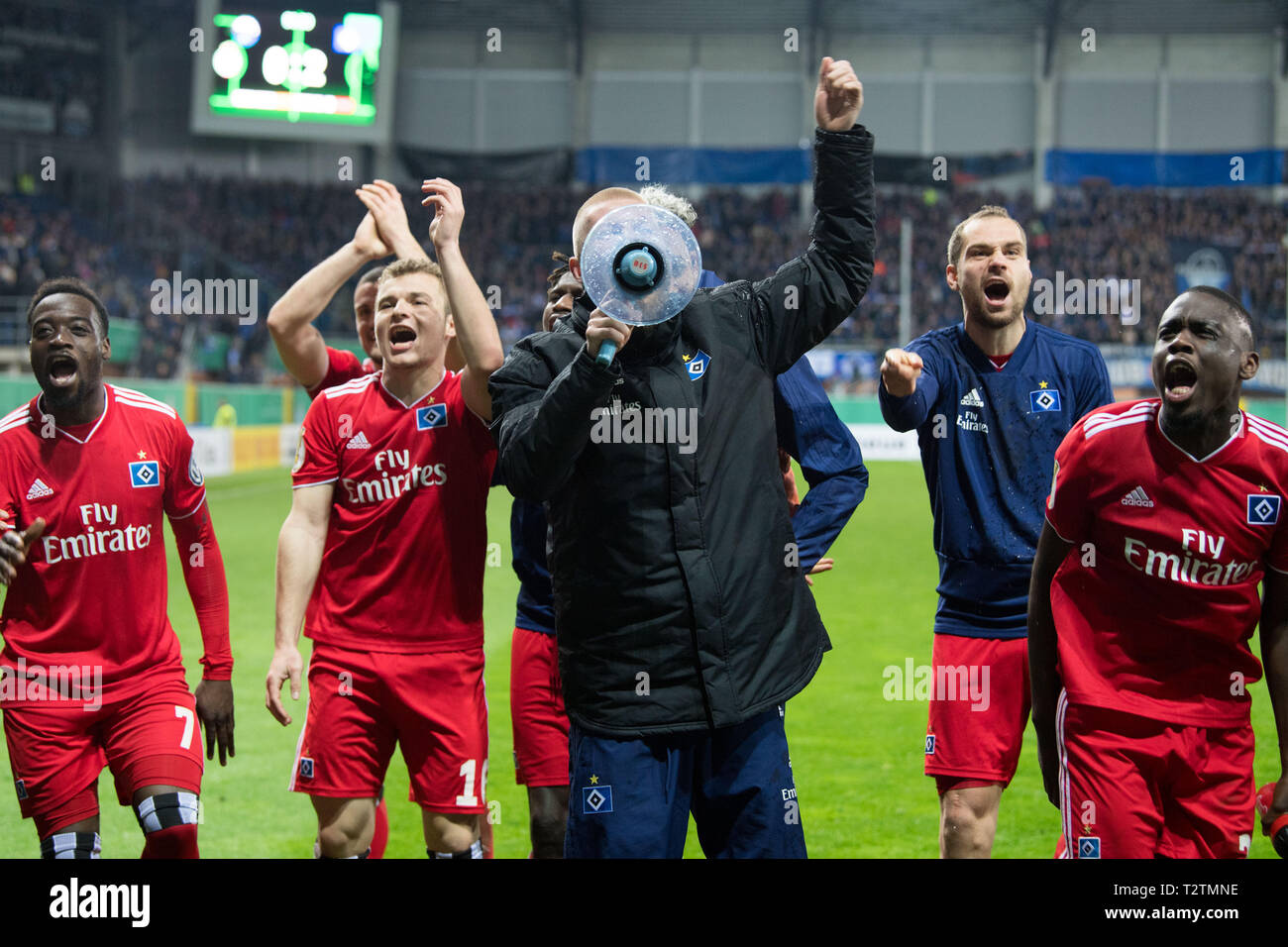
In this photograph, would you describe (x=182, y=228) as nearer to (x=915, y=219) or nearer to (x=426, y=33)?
(x=426, y=33)

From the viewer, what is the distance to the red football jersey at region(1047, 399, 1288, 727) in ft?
11.7

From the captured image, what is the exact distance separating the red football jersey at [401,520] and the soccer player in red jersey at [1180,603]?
6.31 feet

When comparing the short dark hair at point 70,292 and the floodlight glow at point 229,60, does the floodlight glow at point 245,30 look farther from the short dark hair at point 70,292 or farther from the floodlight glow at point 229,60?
the short dark hair at point 70,292

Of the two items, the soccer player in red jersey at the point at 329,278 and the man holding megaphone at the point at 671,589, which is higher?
the soccer player in red jersey at the point at 329,278

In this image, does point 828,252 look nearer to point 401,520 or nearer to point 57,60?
point 401,520

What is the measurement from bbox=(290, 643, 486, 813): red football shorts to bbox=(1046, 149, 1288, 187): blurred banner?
108 feet

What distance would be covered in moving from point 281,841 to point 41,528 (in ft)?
7.54

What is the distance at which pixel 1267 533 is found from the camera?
354cm

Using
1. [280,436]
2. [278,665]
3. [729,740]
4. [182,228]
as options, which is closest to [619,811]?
[729,740]

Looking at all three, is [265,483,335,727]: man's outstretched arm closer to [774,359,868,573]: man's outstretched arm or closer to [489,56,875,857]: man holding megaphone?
[489,56,875,857]: man holding megaphone

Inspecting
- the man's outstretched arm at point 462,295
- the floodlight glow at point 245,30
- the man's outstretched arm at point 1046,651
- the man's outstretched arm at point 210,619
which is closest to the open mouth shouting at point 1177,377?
the man's outstretched arm at point 1046,651

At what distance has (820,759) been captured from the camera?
752 centimetres

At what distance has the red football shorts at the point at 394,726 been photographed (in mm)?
4215

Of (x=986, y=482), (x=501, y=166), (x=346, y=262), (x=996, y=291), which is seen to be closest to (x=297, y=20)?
(x=501, y=166)
